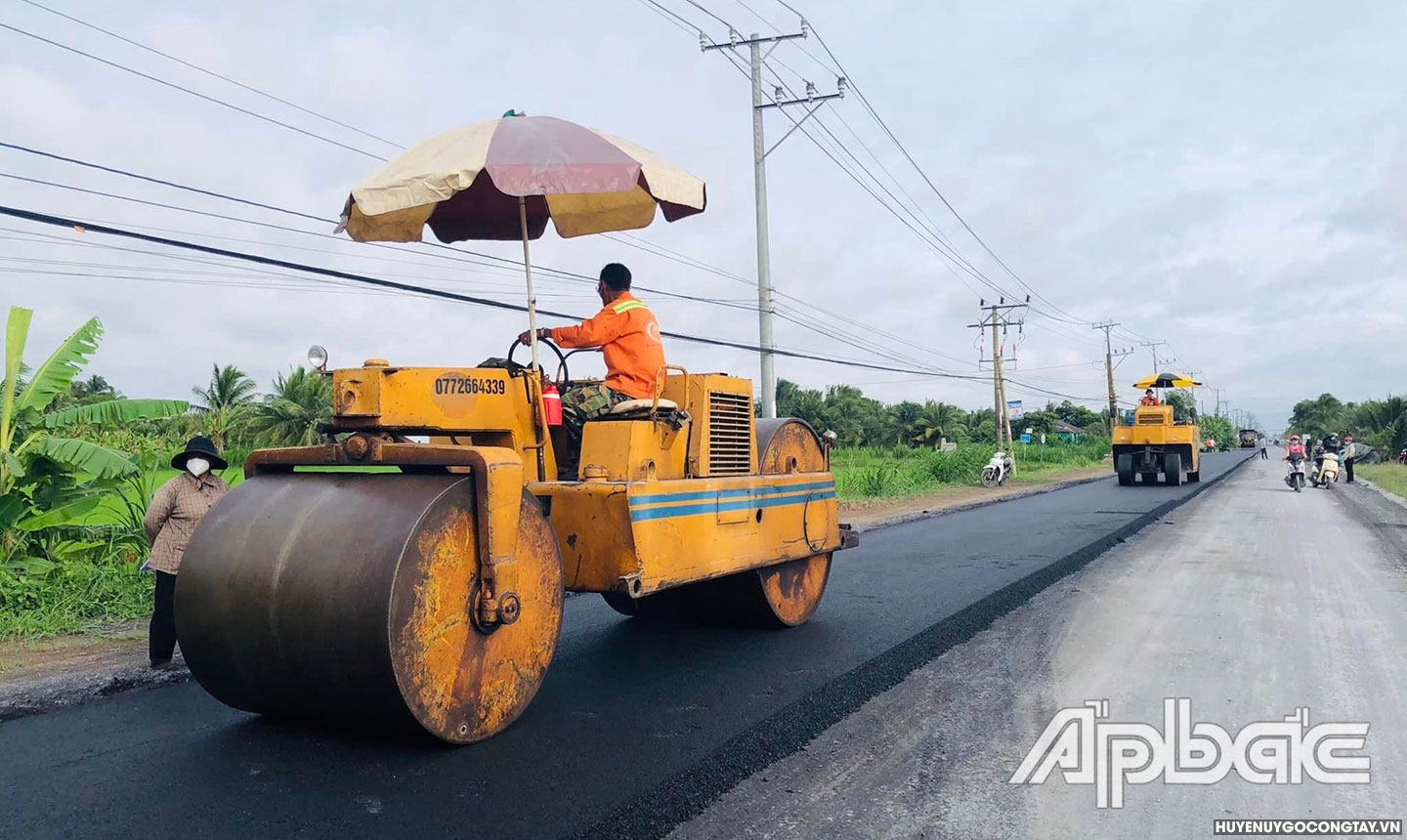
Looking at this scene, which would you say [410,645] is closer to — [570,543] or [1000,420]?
[570,543]

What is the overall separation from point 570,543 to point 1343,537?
11260mm

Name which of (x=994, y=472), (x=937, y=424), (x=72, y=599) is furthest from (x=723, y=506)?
(x=937, y=424)

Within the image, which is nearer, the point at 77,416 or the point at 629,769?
the point at 629,769

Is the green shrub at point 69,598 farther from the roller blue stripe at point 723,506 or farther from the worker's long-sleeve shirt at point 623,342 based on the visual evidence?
the roller blue stripe at point 723,506

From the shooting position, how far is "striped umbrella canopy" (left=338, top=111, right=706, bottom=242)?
433 cm

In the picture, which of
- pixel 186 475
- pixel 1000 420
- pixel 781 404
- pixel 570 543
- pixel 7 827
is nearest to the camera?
pixel 7 827

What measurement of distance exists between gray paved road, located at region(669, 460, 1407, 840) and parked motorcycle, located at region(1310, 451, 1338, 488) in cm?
1631

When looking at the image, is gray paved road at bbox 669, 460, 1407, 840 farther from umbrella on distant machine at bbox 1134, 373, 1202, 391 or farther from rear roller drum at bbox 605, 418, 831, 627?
umbrella on distant machine at bbox 1134, 373, 1202, 391

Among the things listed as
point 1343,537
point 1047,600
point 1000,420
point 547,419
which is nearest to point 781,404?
point 1000,420

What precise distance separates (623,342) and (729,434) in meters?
0.91

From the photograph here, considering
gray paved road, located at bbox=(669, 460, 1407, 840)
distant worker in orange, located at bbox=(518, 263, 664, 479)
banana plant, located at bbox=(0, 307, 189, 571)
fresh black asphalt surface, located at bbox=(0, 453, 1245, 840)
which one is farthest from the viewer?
banana plant, located at bbox=(0, 307, 189, 571)

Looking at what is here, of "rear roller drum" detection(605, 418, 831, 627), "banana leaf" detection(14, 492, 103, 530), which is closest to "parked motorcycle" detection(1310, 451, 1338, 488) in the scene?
"rear roller drum" detection(605, 418, 831, 627)

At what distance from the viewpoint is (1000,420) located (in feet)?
116

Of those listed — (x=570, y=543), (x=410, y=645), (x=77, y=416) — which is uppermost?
(x=77, y=416)
